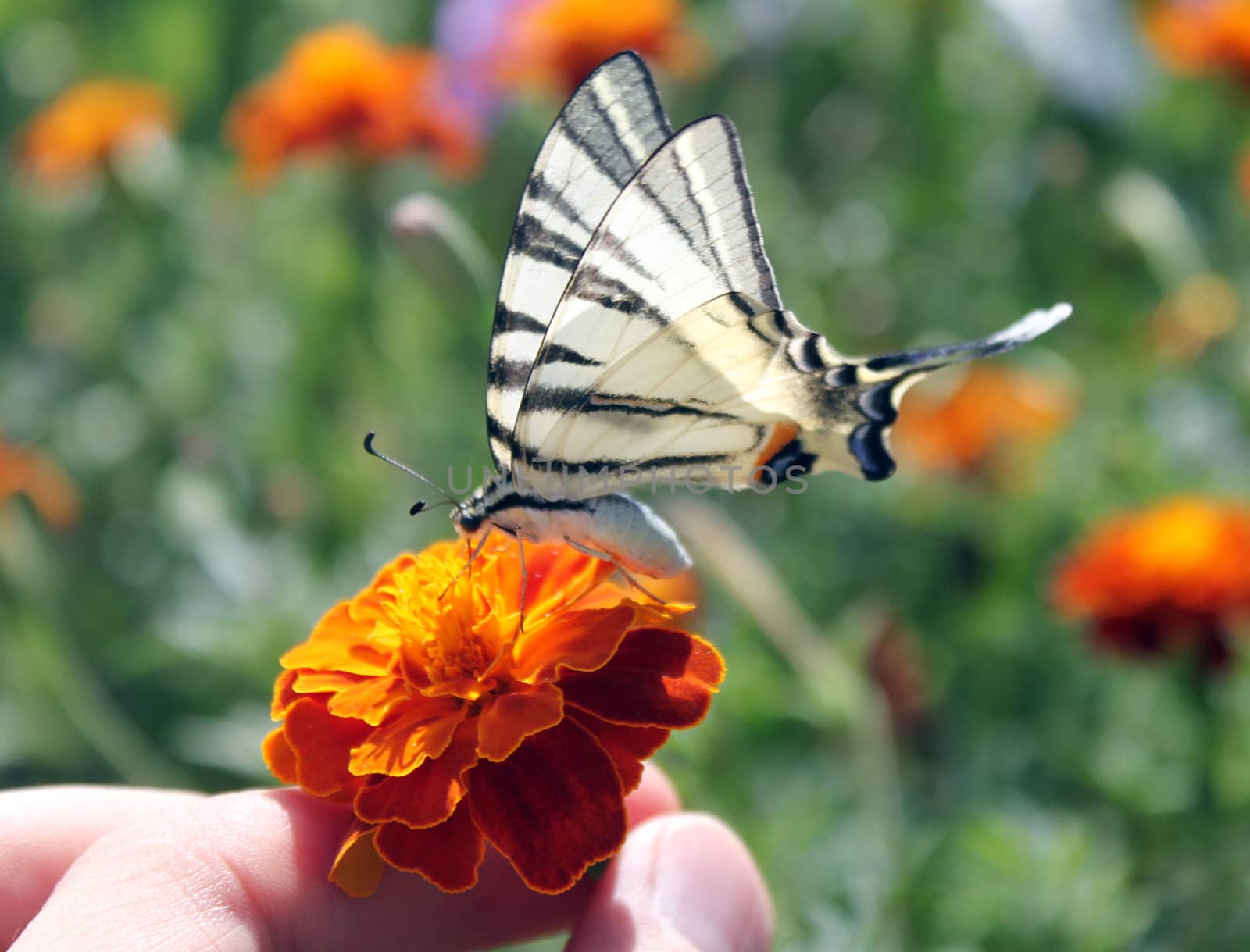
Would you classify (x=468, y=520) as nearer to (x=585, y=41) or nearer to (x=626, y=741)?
(x=626, y=741)

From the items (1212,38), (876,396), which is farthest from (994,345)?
(1212,38)

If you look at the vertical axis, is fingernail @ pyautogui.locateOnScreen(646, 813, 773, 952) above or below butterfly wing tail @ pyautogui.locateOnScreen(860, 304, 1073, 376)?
below

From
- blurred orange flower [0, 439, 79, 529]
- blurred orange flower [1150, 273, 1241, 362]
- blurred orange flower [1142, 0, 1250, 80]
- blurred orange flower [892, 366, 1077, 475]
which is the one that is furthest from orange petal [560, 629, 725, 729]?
blurred orange flower [1142, 0, 1250, 80]

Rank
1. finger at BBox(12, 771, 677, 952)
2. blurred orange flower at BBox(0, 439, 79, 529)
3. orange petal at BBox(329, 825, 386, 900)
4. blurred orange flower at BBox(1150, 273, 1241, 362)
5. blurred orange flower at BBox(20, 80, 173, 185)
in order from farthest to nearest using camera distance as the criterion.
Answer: blurred orange flower at BBox(20, 80, 173, 185) < blurred orange flower at BBox(1150, 273, 1241, 362) < blurred orange flower at BBox(0, 439, 79, 529) < orange petal at BBox(329, 825, 386, 900) < finger at BBox(12, 771, 677, 952)

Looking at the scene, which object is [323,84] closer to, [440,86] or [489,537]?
[440,86]

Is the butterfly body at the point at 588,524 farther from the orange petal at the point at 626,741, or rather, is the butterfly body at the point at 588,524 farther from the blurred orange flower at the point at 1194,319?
the blurred orange flower at the point at 1194,319

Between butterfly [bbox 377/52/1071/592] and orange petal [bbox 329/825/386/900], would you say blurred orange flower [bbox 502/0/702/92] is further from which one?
orange petal [bbox 329/825/386/900]

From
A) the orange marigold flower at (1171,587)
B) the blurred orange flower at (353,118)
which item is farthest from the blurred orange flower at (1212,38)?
the blurred orange flower at (353,118)
